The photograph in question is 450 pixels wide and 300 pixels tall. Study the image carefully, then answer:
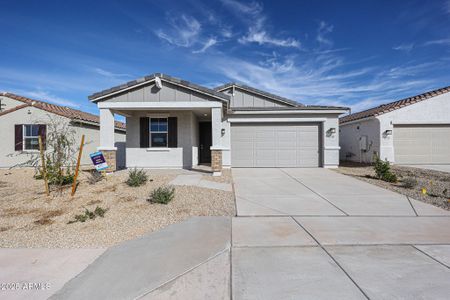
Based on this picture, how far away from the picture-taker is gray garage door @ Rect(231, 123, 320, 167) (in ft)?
39.8

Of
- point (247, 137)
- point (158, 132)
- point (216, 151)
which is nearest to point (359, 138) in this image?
point (247, 137)

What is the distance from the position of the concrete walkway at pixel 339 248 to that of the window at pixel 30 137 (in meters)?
13.3

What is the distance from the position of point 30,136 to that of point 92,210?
38.4 ft

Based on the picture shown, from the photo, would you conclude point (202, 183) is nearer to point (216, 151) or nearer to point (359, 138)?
point (216, 151)

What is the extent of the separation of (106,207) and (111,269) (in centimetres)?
281

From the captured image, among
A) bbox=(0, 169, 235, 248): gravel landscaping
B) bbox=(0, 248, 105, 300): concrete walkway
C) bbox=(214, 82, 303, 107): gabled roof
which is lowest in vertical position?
bbox=(0, 248, 105, 300): concrete walkway

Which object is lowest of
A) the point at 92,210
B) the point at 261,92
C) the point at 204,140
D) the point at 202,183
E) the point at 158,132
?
the point at 92,210

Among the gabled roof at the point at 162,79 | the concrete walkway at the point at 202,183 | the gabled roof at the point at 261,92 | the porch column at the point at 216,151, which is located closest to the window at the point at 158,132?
the gabled roof at the point at 162,79

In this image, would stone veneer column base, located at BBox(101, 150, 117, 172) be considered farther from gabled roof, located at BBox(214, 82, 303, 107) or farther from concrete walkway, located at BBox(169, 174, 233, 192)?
gabled roof, located at BBox(214, 82, 303, 107)

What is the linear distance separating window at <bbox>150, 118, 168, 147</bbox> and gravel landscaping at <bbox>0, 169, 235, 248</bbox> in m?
4.22

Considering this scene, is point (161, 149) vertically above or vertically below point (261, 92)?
below

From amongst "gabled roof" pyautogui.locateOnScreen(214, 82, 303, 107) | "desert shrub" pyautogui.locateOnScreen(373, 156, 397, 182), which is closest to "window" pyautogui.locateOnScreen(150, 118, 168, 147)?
"gabled roof" pyautogui.locateOnScreen(214, 82, 303, 107)

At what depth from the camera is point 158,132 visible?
1166cm

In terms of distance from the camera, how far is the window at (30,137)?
43.8 feet
